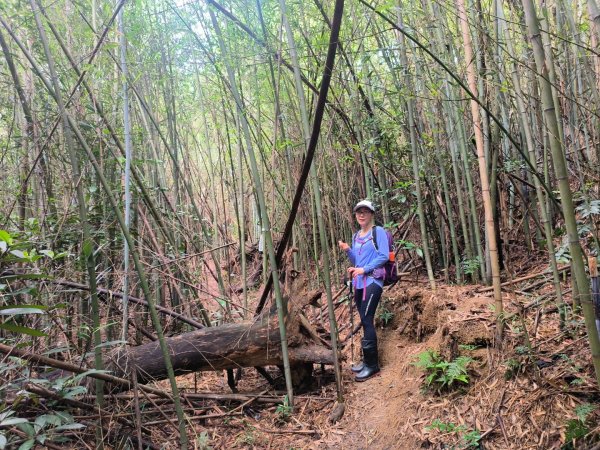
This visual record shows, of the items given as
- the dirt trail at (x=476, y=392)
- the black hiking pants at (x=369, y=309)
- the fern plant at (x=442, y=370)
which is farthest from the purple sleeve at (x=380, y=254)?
the fern plant at (x=442, y=370)

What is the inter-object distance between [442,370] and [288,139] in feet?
7.82

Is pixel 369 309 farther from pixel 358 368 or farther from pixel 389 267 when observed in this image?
pixel 358 368

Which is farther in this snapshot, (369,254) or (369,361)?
(369,254)

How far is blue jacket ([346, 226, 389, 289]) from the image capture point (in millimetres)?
3109

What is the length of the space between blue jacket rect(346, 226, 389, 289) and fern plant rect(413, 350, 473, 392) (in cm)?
75

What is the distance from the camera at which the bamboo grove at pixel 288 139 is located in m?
2.02

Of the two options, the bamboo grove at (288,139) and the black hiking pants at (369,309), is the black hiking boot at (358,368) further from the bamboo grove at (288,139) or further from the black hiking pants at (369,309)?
the bamboo grove at (288,139)

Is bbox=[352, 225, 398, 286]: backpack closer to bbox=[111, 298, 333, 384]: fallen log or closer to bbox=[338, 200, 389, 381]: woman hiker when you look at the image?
bbox=[338, 200, 389, 381]: woman hiker

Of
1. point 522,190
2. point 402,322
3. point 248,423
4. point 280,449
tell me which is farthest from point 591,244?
point 248,423

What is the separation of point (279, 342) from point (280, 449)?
68 centimetres

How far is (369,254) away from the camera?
323 cm

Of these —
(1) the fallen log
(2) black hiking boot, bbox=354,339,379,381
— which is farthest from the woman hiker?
(1) the fallen log

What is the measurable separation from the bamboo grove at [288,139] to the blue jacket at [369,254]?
1.71 ft

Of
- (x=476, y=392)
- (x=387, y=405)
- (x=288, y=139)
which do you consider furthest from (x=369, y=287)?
(x=288, y=139)
